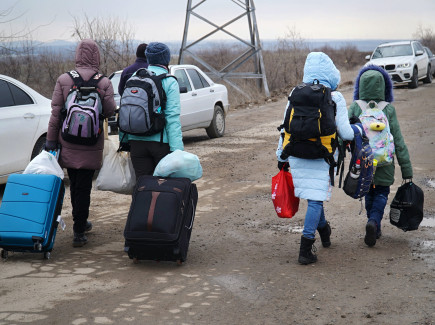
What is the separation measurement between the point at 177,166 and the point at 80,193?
4.07 feet

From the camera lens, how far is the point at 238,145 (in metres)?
13.5

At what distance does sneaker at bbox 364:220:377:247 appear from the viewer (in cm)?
617

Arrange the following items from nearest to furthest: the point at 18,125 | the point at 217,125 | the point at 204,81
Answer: the point at 18,125 < the point at 204,81 < the point at 217,125

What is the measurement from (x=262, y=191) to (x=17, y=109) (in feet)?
11.5

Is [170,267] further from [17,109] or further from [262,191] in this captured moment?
[17,109]

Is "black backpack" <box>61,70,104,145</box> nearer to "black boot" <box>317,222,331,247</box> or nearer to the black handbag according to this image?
"black boot" <box>317,222,331,247</box>

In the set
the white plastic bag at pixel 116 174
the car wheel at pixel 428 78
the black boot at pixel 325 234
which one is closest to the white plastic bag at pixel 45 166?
the white plastic bag at pixel 116 174

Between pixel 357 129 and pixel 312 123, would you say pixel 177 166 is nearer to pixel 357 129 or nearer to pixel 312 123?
pixel 312 123

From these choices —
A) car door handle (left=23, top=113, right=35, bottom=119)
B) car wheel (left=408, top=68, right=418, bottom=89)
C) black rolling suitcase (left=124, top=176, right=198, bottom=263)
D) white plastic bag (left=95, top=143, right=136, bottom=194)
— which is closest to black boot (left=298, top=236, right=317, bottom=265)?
black rolling suitcase (left=124, top=176, right=198, bottom=263)

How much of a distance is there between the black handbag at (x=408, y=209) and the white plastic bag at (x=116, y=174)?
8.37ft

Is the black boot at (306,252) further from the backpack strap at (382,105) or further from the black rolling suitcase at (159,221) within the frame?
the backpack strap at (382,105)

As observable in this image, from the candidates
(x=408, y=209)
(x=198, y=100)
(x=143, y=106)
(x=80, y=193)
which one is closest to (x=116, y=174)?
(x=80, y=193)

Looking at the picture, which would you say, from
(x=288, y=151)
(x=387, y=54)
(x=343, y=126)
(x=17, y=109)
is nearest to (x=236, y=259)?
(x=288, y=151)

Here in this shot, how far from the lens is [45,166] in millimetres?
6164
